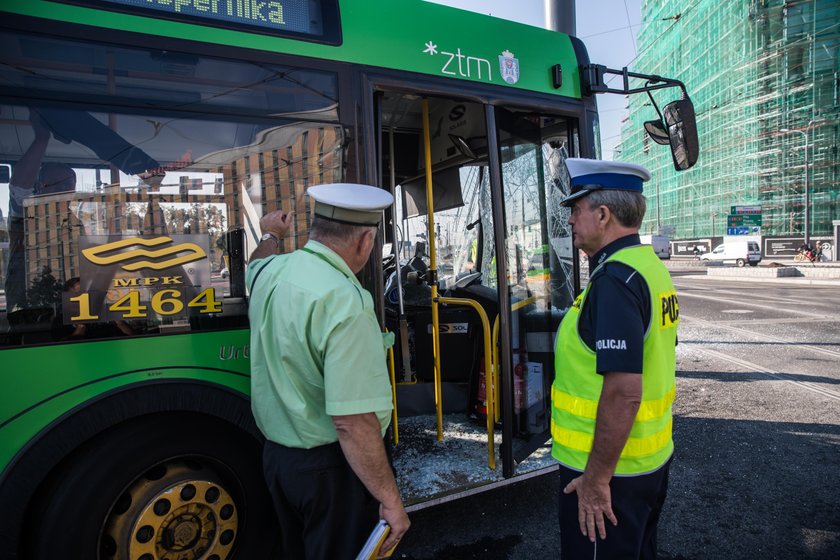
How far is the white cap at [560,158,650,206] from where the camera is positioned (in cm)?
181

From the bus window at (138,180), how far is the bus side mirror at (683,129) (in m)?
2.41

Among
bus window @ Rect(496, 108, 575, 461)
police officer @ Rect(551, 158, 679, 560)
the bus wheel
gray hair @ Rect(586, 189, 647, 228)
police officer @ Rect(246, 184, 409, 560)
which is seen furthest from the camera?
bus window @ Rect(496, 108, 575, 461)

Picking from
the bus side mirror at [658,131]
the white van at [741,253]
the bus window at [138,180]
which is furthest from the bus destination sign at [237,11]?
the white van at [741,253]

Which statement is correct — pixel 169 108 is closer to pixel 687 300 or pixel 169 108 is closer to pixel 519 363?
pixel 519 363

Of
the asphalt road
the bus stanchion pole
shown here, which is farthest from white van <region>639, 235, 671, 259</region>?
the bus stanchion pole

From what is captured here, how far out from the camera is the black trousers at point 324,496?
1.64m

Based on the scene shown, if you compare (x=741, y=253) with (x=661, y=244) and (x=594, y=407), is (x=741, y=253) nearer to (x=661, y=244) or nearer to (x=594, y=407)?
(x=661, y=244)

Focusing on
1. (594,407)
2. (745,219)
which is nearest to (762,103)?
(745,219)

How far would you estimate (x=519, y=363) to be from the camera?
3.69 metres

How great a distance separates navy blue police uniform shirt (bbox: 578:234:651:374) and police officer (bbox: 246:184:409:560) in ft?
2.23

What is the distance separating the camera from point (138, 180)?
225 cm

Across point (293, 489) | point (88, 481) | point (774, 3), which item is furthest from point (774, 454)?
point (774, 3)

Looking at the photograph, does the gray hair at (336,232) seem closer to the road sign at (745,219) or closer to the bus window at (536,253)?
the bus window at (536,253)

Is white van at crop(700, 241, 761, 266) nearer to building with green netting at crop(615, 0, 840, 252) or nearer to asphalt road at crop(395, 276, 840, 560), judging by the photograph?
building with green netting at crop(615, 0, 840, 252)
